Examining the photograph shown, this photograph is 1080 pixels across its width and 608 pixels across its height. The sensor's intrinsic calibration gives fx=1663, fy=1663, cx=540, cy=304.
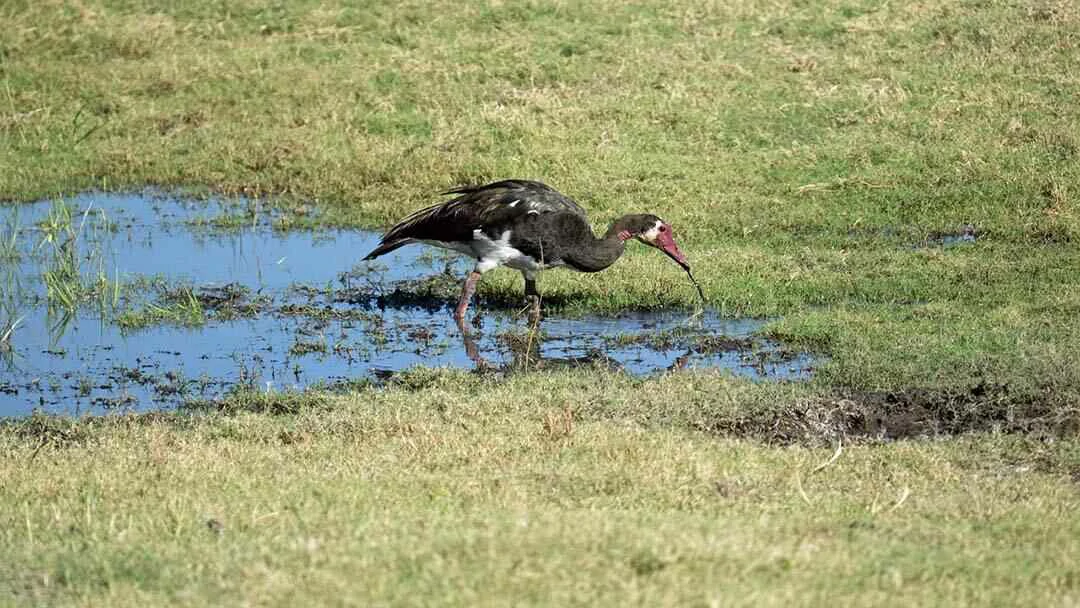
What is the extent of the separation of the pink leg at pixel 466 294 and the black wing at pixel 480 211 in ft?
1.00

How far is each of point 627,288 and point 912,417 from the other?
3666 mm

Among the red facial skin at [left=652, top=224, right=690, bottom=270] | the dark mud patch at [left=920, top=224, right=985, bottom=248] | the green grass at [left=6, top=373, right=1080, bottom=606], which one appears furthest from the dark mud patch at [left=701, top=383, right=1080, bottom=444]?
the dark mud patch at [left=920, top=224, right=985, bottom=248]

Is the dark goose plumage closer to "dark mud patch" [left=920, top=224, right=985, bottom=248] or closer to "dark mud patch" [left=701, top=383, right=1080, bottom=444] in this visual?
"dark mud patch" [left=920, top=224, right=985, bottom=248]

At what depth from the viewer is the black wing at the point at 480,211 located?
1232 centimetres

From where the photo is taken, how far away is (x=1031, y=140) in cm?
1539

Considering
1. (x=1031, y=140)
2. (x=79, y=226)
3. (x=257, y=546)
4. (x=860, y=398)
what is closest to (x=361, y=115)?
(x=79, y=226)

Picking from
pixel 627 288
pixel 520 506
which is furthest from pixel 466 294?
pixel 520 506

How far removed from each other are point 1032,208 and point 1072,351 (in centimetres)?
396

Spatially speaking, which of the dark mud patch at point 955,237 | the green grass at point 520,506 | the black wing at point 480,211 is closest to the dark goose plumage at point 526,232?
the black wing at point 480,211

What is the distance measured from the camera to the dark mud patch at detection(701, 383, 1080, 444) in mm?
9289

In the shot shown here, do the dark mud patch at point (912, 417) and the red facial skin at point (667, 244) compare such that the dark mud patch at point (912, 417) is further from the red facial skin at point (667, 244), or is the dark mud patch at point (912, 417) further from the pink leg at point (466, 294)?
the pink leg at point (466, 294)

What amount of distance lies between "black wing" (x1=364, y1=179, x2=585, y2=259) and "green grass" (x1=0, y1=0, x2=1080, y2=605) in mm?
835

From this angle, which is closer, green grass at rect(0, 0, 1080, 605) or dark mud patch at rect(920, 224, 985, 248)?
green grass at rect(0, 0, 1080, 605)

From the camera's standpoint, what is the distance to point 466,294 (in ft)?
40.9
